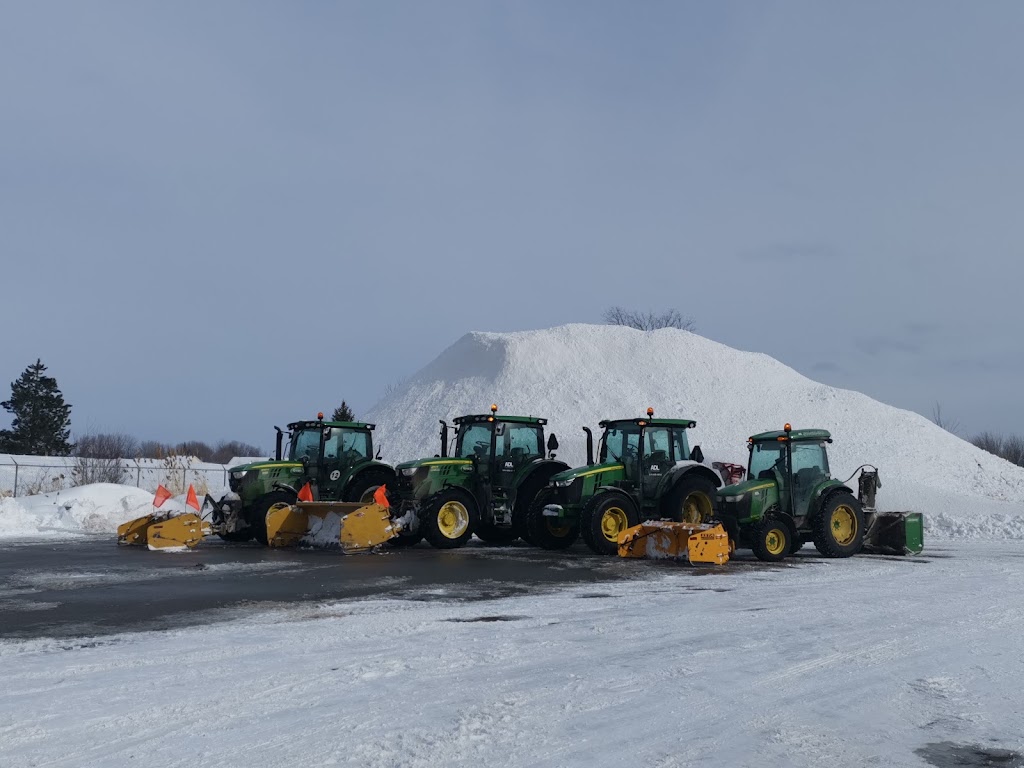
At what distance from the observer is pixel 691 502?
51.2 ft

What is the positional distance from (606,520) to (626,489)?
0.91 m

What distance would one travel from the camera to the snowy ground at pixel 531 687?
15.3 feet

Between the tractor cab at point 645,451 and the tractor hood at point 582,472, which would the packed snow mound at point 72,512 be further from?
the tractor cab at point 645,451

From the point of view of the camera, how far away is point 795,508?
1461 centimetres

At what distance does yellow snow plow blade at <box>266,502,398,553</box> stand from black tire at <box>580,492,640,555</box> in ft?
10.0

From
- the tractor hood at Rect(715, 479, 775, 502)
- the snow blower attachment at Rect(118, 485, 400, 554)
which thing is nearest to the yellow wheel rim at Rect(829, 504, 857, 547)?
the tractor hood at Rect(715, 479, 775, 502)

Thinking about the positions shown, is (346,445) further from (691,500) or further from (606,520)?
(691,500)

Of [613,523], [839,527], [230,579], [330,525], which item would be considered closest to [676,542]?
[613,523]

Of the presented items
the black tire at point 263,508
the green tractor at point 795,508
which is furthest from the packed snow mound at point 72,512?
the green tractor at point 795,508

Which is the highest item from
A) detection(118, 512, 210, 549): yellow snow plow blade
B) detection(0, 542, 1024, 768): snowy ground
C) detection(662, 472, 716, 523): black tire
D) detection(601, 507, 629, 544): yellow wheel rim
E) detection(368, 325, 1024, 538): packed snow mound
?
detection(368, 325, 1024, 538): packed snow mound

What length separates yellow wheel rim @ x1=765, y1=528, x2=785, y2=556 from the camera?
1402 centimetres

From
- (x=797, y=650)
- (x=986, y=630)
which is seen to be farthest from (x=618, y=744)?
(x=986, y=630)

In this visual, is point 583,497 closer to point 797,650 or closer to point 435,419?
point 797,650

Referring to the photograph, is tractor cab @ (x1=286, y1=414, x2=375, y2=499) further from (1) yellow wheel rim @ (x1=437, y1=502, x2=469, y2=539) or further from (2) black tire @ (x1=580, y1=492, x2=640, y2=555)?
(2) black tire @ (x1=580, y1=492, x2=640, y2=555)
